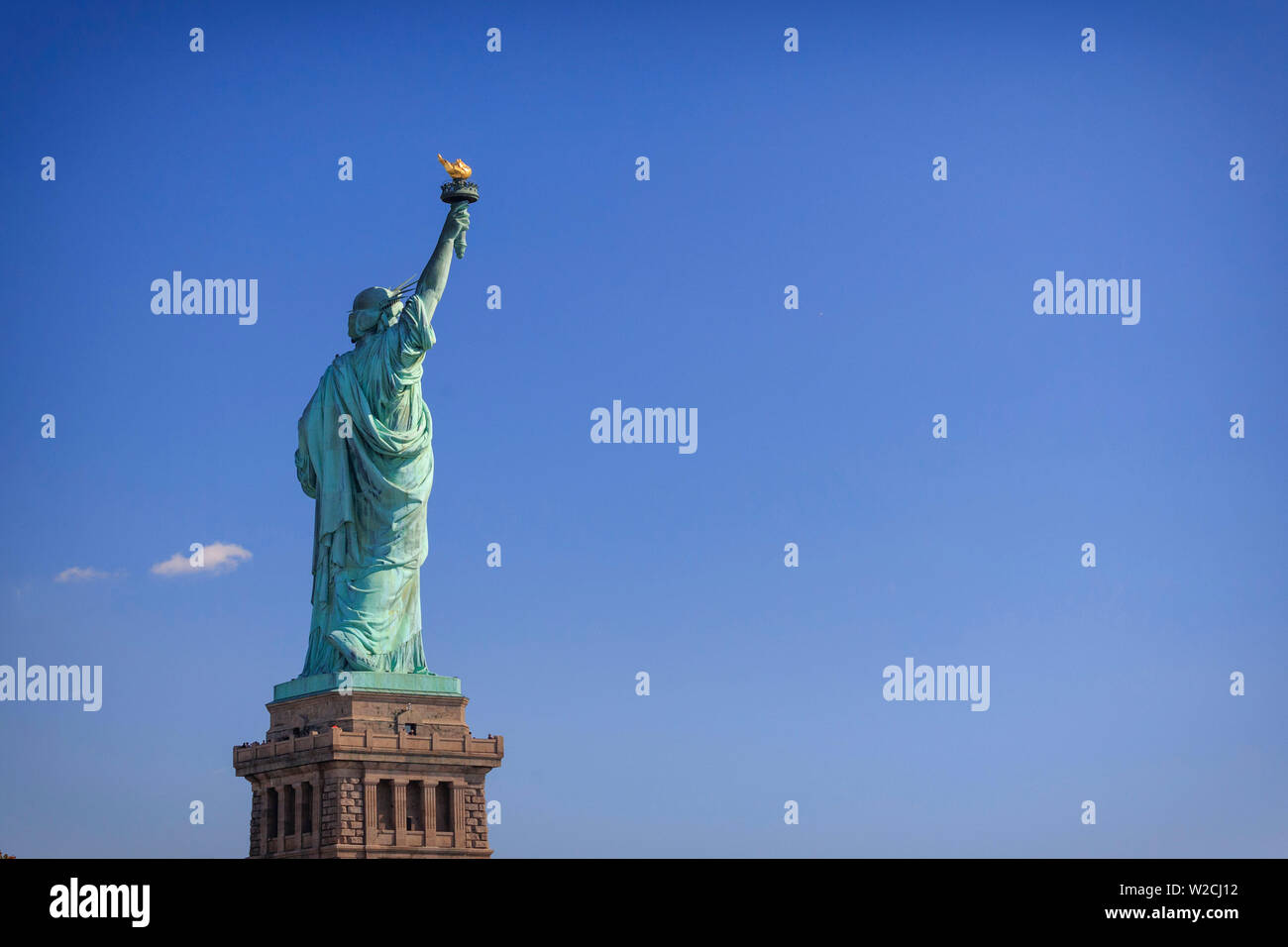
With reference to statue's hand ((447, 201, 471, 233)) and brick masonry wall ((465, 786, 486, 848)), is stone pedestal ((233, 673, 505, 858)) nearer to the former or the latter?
brick masonry wall ((465, 786, 486, 848))

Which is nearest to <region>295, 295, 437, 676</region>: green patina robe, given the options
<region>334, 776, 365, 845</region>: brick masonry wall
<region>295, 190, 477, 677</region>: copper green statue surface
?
<region>295, 190, 477, 677</region>: copper green statue surface

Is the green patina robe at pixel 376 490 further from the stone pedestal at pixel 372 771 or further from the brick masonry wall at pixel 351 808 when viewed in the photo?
the brick masonry wall at pixel 351 808

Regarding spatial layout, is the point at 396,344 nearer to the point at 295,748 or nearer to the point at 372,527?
the point at 372,527

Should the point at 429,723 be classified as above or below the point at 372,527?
below

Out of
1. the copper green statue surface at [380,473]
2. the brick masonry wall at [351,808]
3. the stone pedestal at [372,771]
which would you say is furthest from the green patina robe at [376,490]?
the brick masonry wall at [351,808]
